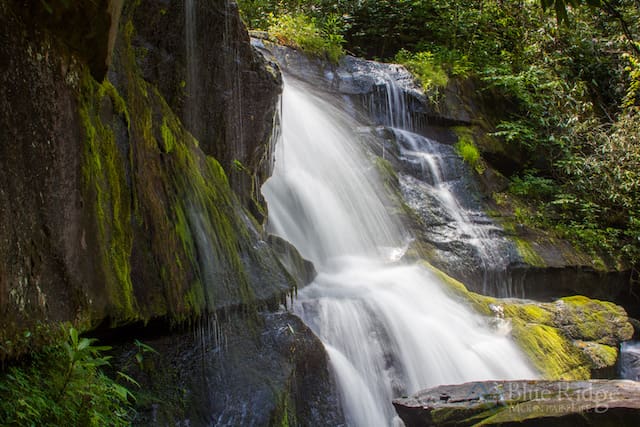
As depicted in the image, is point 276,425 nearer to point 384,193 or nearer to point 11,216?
Answer: point 11,216

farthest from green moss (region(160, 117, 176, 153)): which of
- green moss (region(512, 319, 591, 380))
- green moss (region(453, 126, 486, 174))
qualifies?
green moss (region(453, 126, 486, 174))

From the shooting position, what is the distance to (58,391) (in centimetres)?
232

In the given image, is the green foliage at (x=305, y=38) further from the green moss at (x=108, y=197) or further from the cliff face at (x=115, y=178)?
the green moss at (x=108, y=197)

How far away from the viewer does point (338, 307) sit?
552cm

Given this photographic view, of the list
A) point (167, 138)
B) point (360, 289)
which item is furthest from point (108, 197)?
point (360, 289)

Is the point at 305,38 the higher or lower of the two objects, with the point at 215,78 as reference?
higher

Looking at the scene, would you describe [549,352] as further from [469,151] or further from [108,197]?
[108,197]

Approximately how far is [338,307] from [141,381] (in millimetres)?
2543

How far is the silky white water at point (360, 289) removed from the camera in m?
5.21

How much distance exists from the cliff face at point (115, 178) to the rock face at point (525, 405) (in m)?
1.40

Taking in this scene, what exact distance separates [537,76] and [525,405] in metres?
9.60

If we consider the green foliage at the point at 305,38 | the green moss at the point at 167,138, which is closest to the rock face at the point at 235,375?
the green moss at the point at 167,138

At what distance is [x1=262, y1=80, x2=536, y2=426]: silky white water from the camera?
521 centimetres

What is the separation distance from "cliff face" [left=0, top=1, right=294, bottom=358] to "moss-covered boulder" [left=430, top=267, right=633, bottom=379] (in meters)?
3.41
